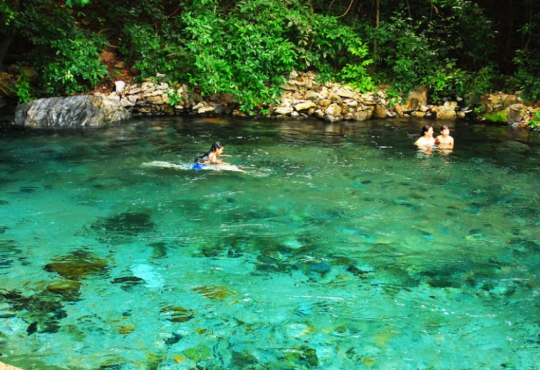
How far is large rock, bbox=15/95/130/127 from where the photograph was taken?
43.9 feet

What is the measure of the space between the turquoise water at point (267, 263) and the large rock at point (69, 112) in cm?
309

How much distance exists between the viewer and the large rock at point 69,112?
43.9ft

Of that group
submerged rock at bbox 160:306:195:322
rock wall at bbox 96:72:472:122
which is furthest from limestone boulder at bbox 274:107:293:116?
submerged rock at bbox 160:306:195:322

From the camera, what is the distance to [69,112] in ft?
45.1

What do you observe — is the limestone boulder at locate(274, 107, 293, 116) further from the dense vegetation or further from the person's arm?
the person's arm

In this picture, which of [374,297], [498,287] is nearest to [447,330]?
[374,297]

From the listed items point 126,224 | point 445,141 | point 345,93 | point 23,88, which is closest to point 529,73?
point 345,93

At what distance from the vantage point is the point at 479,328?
461cm

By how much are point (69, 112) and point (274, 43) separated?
20.3 feet

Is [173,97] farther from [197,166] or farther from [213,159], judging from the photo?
[213,159]

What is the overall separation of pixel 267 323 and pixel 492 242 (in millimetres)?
3372

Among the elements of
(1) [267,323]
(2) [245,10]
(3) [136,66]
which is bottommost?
(1) [267,323]

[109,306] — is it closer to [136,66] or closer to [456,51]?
[136,66]

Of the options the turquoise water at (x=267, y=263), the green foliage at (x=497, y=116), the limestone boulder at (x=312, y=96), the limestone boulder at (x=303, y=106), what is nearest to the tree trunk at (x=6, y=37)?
the turquoise water at (x=267, y=263)
